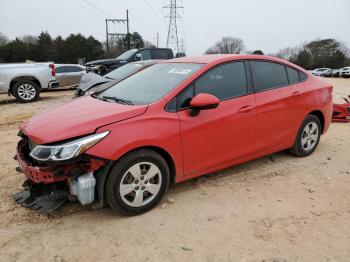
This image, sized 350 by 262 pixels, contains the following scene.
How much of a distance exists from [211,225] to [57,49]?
55.9 meters

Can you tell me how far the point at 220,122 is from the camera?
12.5 ft

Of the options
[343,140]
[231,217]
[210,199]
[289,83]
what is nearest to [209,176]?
[210,199]

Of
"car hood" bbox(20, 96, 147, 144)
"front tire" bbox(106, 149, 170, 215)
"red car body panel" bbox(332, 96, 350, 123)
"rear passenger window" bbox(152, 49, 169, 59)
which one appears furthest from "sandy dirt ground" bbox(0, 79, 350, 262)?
"rear passenger window" bbox(152, 49, 169, 59)

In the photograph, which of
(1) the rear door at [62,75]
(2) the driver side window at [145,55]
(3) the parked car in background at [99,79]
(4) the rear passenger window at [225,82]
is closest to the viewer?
(4) the rear passenger window at [225,82]

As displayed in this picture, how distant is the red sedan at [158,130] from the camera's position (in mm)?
3098

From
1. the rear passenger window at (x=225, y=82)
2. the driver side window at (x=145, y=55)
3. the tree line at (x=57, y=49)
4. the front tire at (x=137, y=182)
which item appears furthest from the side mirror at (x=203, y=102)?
the tree line at (x=57, y=49)

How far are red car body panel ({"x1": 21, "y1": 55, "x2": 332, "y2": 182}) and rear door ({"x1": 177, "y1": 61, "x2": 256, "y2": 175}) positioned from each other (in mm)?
11

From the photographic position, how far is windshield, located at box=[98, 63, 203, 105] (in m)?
3.76

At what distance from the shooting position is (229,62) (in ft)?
13.6

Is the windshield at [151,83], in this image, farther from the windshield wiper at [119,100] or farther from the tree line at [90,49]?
the tree line at [90,49]

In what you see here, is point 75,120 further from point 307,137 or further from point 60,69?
point 60,69

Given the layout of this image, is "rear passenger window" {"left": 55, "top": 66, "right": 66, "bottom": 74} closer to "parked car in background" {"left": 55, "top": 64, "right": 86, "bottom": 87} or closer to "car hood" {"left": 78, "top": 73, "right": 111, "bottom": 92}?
"parked car in background" {"left": 55, "top": 64, "right": 86, "bottom": 87}

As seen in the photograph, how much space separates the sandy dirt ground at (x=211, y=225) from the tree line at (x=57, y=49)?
45602 millimetres

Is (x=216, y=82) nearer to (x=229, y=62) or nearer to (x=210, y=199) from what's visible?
(x=229, y=62)
